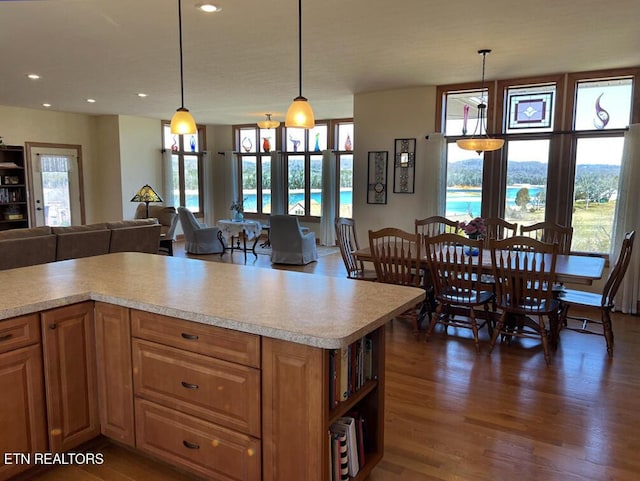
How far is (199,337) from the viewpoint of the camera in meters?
2.07

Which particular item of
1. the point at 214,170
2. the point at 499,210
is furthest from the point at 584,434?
the point at 214,170

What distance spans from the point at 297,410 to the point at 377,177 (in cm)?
555

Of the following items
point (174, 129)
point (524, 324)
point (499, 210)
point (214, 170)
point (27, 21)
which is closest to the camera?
point (174, 129)

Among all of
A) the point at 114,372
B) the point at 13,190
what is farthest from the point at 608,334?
the point at 13,190

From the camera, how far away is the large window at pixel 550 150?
555 centimetres

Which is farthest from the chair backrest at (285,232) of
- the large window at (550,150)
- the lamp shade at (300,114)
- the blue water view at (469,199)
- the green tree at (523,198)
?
the lamp shade at (300,114)

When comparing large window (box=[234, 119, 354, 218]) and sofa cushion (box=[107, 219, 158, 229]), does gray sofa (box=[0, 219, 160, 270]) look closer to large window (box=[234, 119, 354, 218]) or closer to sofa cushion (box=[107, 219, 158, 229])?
sofa cushion (box=[107, 219, 158, 229])

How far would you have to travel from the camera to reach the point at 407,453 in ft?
8.37

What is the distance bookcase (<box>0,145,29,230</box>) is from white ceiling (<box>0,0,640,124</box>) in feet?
6.46

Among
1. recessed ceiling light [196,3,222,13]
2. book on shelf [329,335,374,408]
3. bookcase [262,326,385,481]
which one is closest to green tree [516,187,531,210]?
recessed ceiling light [196,3,222,13]

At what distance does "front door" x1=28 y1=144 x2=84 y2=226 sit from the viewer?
885 cm

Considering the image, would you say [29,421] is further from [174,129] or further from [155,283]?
[174,129]

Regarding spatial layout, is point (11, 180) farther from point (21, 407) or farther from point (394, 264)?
point (21, 407)

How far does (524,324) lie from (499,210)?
2.33 metres
